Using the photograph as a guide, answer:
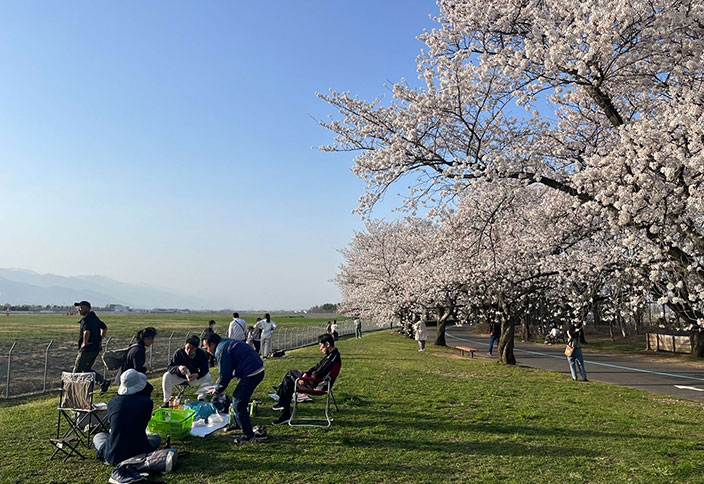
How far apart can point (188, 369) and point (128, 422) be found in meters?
3.01

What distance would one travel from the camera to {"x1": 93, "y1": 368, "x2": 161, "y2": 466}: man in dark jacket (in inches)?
213

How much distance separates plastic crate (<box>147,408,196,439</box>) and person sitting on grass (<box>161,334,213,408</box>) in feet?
5.53

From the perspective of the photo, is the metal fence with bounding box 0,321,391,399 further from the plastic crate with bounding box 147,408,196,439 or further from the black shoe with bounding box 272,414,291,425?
the black shoe with bounding box 272,414,291,425

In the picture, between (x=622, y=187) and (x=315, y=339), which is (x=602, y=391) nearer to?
(x=622, y=187)

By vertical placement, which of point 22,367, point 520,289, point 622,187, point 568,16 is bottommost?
point 22,367

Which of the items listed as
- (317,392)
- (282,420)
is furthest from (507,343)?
(282,420)

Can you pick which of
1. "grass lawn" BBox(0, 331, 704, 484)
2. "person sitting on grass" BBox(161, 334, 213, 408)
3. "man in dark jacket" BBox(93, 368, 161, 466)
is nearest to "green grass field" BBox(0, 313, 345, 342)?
"person sitting on grass" BBox(161, 334, 213, 408)

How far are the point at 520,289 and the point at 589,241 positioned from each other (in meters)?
4.54

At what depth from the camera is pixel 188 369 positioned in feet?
27.6

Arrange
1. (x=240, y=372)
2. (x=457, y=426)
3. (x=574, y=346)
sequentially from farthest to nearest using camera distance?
(x=574, y=346)
(x=457, y=426)
(x=240, y=372)

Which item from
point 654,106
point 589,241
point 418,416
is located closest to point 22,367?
point 418,416

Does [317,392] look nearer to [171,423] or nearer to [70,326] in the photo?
[171,423]

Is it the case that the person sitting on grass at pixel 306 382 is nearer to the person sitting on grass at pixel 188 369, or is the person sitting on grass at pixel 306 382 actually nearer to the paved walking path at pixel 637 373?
the person sitting on grass at pixel 188 369

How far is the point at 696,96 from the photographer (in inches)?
269
